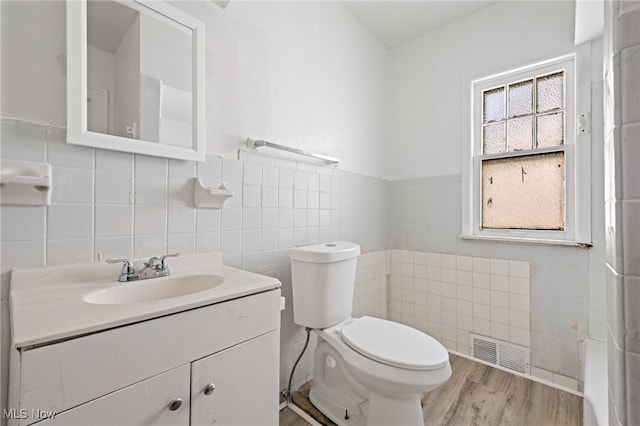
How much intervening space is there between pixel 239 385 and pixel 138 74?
3.87ft

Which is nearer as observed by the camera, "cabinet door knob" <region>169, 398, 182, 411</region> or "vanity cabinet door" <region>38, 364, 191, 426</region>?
"vanity cabinet door" <region>38, 364, 191, 426</region>

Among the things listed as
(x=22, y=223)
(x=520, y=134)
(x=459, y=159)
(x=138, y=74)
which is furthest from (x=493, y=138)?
(x=22, y=223)

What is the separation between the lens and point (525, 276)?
5.98ft

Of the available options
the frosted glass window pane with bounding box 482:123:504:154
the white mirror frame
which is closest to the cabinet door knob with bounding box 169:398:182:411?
the white mirror frame

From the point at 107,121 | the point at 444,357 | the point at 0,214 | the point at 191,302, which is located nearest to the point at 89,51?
the point at 107,121

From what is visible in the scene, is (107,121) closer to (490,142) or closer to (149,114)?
(149,114)

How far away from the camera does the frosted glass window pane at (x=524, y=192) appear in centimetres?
179

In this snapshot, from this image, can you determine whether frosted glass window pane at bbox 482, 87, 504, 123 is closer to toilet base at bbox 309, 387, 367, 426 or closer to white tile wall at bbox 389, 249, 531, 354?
white tile wall at bbox 389, 249, 531, 354

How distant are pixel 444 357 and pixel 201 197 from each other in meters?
1.23

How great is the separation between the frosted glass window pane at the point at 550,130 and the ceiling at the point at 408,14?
882 mm

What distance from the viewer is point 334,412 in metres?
1.43

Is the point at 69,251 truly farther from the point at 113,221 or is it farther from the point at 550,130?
the point at 550,130

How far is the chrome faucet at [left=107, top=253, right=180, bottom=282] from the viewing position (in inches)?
38.4

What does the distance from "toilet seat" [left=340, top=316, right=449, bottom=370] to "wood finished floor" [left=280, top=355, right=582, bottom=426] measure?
47cm
